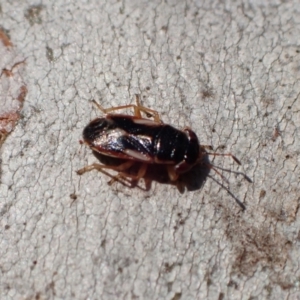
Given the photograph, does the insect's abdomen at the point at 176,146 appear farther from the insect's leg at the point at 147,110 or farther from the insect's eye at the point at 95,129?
the insect's eye at the point at 95,129

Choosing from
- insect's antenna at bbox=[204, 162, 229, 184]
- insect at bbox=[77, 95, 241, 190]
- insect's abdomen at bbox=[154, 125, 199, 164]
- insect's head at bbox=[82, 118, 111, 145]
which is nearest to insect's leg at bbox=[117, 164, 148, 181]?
insect at bbox=[77, 95, 241, 190]

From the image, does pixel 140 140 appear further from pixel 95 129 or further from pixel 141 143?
pixel 95 129

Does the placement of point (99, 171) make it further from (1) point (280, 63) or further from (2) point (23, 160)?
(1) point (280, 63)

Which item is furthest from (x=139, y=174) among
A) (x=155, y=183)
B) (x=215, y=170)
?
(x=215, y=170)

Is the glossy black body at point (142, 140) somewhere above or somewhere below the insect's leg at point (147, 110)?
below

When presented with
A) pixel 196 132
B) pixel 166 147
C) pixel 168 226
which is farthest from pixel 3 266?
pixel 196 132

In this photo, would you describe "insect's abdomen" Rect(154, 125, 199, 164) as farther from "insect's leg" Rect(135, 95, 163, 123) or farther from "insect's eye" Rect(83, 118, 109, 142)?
"insect's eye" Rect(83, 118, 109, 142)

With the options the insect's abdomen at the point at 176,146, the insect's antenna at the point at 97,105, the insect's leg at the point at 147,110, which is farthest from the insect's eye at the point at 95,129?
the insect's abdomen at the point at 176,146
